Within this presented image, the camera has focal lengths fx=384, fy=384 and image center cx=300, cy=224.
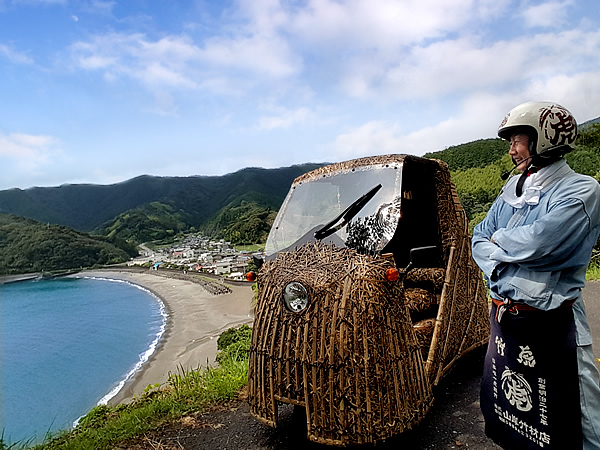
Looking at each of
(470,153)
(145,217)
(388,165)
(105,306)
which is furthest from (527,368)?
(145,217)

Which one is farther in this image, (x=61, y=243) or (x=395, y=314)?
(x=61, y=243)

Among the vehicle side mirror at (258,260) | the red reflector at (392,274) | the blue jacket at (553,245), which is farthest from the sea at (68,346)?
the blue jacket at (553,245)

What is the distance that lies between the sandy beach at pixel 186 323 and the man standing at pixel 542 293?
327 inches

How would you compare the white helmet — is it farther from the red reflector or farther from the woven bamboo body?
the woven bamboo body

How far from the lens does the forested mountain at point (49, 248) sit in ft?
133

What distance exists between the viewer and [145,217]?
78.4m

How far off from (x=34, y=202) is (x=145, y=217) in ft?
62.7

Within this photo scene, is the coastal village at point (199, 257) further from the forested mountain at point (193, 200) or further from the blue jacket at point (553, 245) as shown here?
the blue jacket at point (553, 245)

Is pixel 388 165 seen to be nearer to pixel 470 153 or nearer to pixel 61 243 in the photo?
pixel 470 153

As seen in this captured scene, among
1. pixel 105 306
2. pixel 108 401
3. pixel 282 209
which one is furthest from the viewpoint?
pixel 105 306

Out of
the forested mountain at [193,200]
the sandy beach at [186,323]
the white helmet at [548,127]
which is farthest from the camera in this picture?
the forested mountain at [193,200]

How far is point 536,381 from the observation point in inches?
82.0

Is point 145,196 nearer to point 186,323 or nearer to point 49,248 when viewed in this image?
point 49,248

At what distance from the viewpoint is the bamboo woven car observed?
9.20 ft
